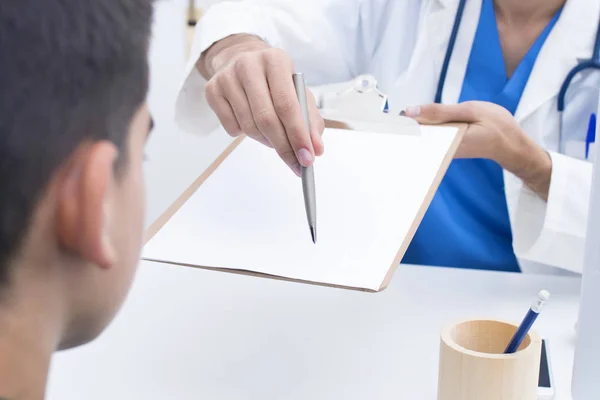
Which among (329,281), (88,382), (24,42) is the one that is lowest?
(88,382)

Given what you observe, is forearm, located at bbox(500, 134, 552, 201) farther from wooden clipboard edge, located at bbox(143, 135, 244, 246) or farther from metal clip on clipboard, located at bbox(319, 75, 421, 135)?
wooden clipboard edge, located at bbox(143, 135, 244, 246)

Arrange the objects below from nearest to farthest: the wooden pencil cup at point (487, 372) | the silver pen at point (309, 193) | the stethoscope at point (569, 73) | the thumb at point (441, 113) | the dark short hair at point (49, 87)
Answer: the dark short hair at point (49, 87) → the wooden pencil cup at point (487, 372) → the silver pen at point (309, 193) → the thumb at point (441, 113) → the stethoscope at point (569, 73)

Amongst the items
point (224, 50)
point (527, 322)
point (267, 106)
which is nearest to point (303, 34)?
point (224, 50)

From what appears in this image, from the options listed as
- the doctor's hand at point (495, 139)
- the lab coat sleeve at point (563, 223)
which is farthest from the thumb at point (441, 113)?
the lab coat sleeve at point (563, 223)

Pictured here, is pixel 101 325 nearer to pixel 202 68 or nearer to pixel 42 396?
pixel 42 396

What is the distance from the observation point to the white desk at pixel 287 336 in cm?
61

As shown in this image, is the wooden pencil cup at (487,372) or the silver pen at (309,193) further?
the silver pen at (309,193)

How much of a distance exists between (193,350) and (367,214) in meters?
0.20

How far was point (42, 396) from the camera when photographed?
0.39 metres

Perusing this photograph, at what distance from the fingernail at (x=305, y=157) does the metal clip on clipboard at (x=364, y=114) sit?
0.20 meters

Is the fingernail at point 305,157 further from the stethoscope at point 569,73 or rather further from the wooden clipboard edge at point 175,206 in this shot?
the stethoscope at point 569,73

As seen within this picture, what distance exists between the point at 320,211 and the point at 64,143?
1.27ft

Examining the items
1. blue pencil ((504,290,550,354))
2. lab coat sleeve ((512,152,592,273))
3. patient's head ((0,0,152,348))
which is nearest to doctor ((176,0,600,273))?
lab coat sleeve ((512,152,592,273))

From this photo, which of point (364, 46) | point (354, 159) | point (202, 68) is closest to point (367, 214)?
point (354, 159)
